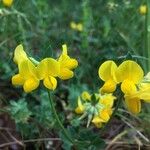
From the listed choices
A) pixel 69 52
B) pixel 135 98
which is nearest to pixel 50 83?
pixel 135 98

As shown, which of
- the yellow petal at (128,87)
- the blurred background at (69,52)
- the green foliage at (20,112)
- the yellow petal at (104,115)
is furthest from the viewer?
the blurred background at (69,52)

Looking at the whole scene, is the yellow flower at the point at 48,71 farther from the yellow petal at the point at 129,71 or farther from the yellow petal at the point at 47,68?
the yellow petal at the point at 129,71

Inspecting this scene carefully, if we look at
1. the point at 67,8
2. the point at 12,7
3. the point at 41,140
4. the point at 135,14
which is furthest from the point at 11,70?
the point at 67,8

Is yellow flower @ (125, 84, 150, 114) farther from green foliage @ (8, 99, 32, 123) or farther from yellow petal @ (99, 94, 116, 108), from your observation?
green foliage @ (8, 99, 32, 123)

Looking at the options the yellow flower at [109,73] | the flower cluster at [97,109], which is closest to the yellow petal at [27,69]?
the yellow flower at [109,73]

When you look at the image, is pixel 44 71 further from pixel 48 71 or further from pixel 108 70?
pixel 108 70
